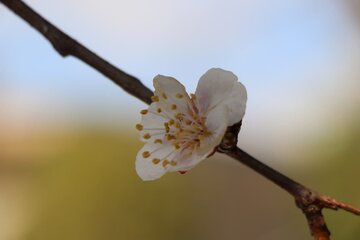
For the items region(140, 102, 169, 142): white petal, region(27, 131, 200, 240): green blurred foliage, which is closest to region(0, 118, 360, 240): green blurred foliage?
region(27, 131, 200, 240): green blurred foliage

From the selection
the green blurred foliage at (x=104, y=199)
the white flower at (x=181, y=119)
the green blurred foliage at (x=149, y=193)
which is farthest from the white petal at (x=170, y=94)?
the green blurred foliage at (x=104, y=199)

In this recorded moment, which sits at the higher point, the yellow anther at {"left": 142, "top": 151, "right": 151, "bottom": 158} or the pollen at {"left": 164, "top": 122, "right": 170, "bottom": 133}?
the pollen at {"left": 164, "top": 122, "right": 170, "bottom": 133}

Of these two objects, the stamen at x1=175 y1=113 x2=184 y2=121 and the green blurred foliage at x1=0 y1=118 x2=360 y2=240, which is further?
the green blurred foliage at x1=0 y1=118 x2=360 y2=240

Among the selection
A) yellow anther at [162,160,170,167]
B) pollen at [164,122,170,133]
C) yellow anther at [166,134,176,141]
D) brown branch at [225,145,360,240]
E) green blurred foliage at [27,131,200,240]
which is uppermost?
green blurred foliage at [27,131,200,240]

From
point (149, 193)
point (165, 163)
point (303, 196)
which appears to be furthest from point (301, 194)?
point (149, 193)

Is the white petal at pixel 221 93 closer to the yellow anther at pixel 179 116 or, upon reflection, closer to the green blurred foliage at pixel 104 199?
the yellow anther at pixel 179 116

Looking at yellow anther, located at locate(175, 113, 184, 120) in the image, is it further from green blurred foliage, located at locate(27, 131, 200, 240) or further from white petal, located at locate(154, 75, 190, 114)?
green blurred foliage, located at locate(27, 131, 200, 240)

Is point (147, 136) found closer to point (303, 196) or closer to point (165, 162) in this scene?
point (165, 162)
